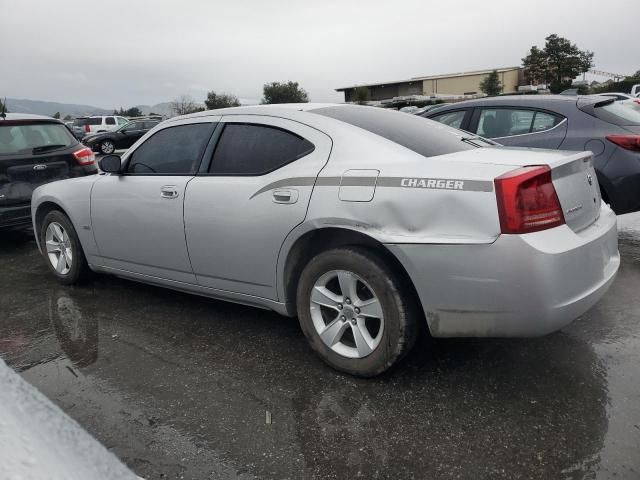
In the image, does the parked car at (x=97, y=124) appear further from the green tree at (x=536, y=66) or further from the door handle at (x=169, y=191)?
the green tree at (x=536, y=66)

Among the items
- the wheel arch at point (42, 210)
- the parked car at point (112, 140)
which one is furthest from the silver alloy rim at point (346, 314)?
the parked car at point (112, 140)

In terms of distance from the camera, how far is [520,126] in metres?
5.45

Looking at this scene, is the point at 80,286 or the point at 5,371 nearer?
the point at 5,371

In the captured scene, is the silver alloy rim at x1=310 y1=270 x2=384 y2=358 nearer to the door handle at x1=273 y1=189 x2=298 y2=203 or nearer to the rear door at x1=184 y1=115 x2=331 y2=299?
the rear door at x1=184 y1=115 x2=331 y2=299

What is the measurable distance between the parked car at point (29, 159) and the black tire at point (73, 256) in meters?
1.68

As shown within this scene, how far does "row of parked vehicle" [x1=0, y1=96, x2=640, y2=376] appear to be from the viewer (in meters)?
2.39

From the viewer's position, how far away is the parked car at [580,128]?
15.4 feet

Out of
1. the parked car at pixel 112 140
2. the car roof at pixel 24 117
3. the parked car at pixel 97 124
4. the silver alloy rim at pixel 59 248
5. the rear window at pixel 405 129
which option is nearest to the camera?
the rear window at pixel 405 129

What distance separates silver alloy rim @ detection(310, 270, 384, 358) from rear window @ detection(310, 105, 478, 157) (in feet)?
2.62

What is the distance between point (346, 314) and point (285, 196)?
2.43ft

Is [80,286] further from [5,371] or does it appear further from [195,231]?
[5,371]

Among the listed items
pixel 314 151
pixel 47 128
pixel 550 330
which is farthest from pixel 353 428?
pixel 47 128

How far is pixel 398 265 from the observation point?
8.87 feet

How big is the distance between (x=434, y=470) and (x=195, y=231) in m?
2.05
